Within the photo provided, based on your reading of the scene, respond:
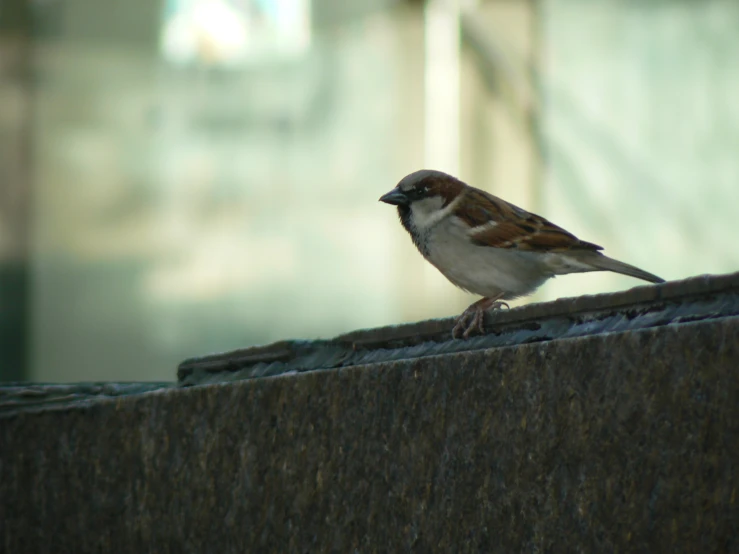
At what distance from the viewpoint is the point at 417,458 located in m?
1.65

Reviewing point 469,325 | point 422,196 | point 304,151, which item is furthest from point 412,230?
point 304,151

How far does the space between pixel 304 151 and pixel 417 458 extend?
447 cm

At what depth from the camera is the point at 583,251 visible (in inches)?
107

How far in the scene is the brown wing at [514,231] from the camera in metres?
2.74

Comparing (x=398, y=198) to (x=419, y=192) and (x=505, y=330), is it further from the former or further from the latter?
(x=505, y=330)

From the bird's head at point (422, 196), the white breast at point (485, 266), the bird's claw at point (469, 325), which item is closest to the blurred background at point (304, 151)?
the bird's head at point (422, 196)

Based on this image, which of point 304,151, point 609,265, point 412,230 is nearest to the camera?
point 609,265

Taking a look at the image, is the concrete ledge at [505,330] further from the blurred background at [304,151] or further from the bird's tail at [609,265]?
the blurred background at [304,151]

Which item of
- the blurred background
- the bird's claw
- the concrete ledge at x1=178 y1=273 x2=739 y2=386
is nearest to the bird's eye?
the concrete ledge at x1=178 y1=273 x2=739 y2=386

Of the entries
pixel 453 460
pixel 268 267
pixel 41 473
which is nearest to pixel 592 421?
pixel 453 460

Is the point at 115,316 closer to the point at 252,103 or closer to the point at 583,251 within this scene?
the point at 252,103

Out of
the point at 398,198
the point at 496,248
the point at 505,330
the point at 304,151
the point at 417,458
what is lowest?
the point at 417,458

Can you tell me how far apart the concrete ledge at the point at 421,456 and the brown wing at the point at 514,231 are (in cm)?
96

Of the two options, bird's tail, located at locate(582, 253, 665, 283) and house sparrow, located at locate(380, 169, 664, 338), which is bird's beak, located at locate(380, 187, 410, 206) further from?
bird's tail, located at locate(582, 253, 665, 283)
